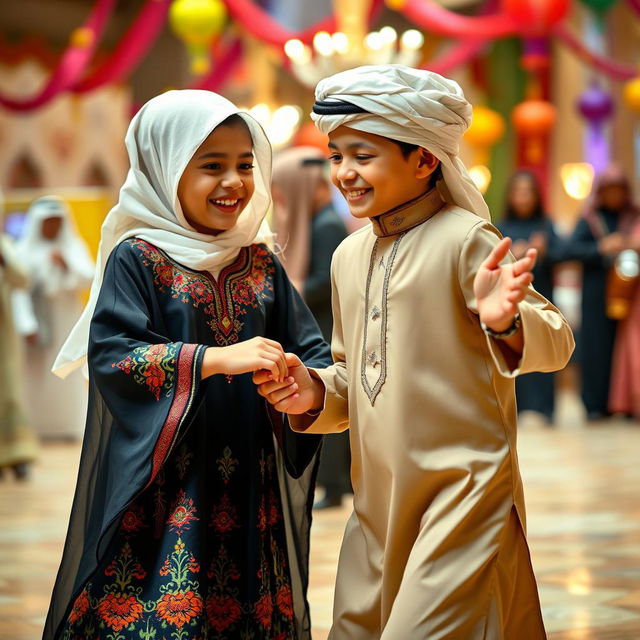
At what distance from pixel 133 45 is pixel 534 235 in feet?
13.7

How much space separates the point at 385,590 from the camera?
2484 mm

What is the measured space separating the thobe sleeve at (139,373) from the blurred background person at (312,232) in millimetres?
2630

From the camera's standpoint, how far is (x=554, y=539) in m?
4.83

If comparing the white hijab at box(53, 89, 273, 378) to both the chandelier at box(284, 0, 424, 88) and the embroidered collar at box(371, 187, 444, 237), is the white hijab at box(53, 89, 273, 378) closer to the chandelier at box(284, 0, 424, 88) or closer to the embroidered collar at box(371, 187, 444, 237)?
the embroidered collar at box(371, 187, 444, 237)

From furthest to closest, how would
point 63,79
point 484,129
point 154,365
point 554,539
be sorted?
point 484,129 → point 63,79 → point 554,539 → point 154,365

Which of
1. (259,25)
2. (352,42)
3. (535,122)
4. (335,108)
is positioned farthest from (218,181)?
(535,122)

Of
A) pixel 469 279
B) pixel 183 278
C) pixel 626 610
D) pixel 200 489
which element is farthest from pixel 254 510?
pixel 626 610

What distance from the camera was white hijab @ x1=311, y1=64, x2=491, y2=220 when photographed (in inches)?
97.3

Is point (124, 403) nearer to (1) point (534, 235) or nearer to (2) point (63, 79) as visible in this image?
(1) point (534, 235)

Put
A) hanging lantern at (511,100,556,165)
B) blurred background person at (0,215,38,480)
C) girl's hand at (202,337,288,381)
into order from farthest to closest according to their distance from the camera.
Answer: hanging lantern at (511,100,556,165), blurred background person at (0,215,38,480), girl's hand at (202,337,288,381)

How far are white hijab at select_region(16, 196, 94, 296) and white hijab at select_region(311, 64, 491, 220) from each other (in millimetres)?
6352

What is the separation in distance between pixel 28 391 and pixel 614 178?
15.9 ft

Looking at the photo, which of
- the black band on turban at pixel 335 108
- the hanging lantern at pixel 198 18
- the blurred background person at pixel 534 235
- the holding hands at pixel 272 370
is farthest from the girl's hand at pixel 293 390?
the hanging lantern at pixel 198 18

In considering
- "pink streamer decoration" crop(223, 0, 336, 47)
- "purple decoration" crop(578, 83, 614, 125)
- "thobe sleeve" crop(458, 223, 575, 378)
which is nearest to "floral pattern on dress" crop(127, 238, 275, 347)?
"thobe sleeve" crop(458, 223, 575, 378)
